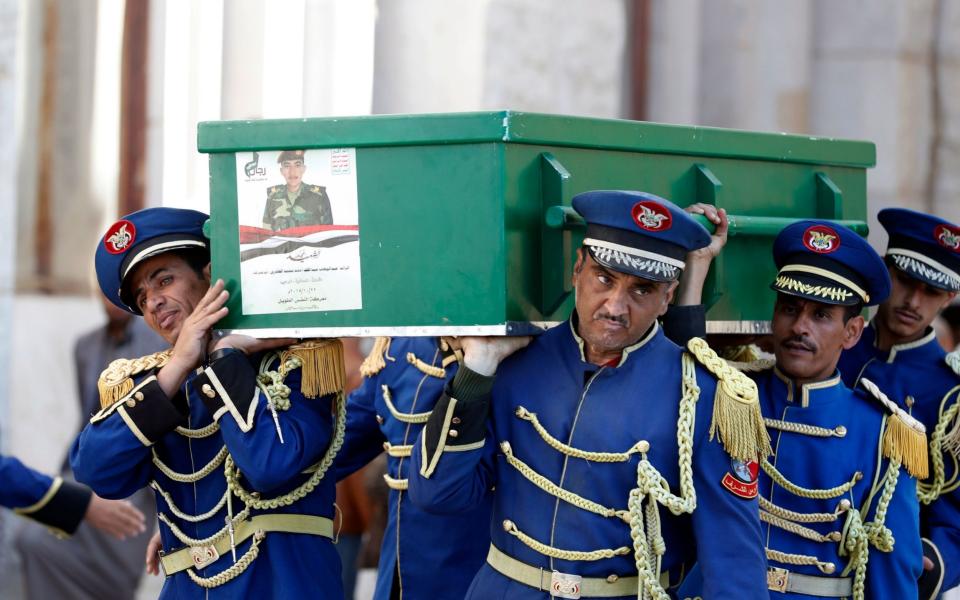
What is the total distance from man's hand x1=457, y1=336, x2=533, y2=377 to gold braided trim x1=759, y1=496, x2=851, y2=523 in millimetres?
1005

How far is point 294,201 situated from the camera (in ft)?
13.8

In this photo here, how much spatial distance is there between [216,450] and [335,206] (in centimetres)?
84

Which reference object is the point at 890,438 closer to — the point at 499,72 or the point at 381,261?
the point at 381,261

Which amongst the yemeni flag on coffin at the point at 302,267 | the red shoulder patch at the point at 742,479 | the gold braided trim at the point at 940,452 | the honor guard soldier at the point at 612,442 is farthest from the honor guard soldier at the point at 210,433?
the gold braided trim at the point at 940,452

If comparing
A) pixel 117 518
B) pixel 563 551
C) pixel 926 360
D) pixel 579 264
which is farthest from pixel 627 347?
pixel 117 518

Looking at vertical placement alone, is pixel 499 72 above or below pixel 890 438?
above

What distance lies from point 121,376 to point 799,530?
1.99m

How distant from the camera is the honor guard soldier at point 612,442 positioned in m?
3.96

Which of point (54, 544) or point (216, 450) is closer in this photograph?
point (216, 450)

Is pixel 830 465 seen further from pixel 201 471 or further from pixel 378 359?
pixel 201 471

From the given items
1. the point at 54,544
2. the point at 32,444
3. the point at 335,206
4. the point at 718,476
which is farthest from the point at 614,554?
the point at 32,444

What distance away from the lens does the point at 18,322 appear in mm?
8391

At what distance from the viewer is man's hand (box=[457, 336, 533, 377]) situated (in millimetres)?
4066

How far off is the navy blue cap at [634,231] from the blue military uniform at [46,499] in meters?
2.72
